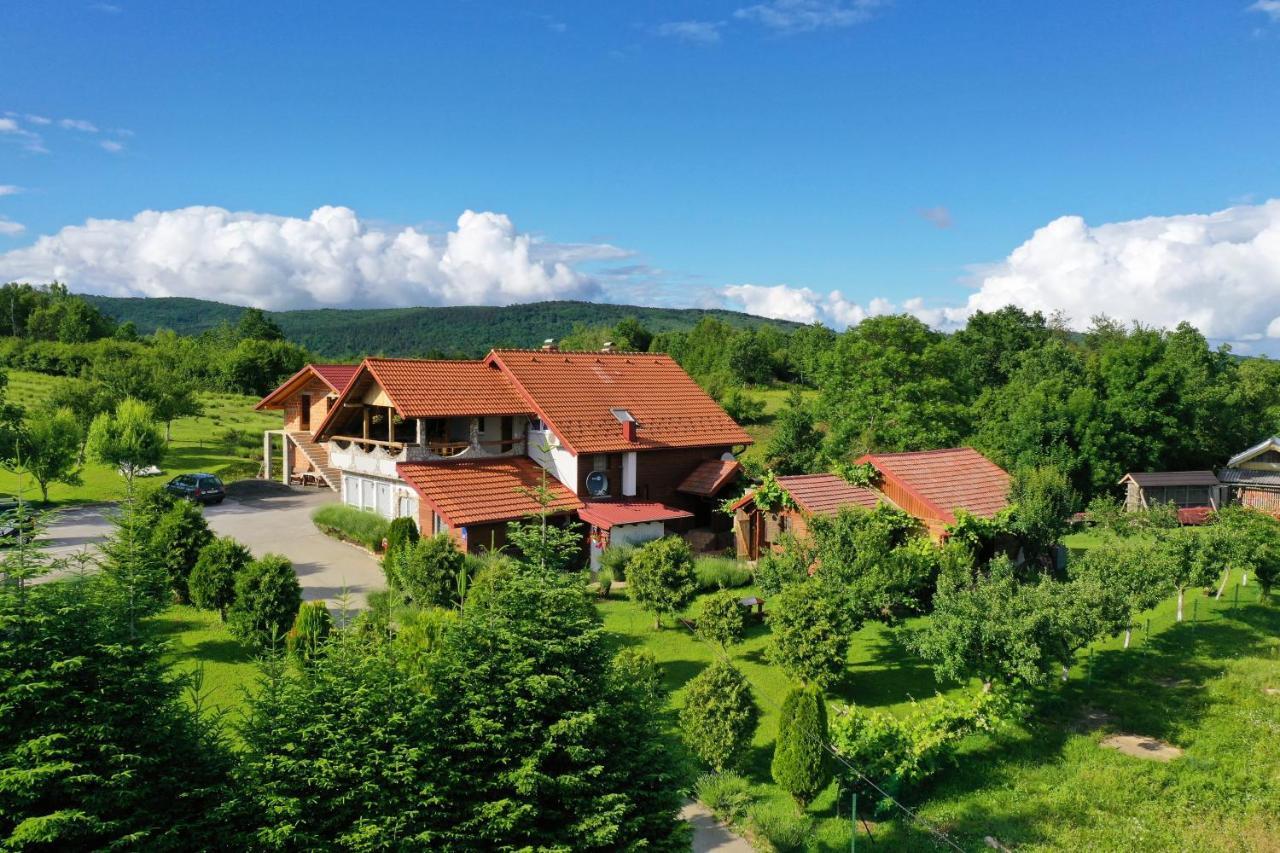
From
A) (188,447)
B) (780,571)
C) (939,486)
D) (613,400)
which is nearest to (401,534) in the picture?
(613,400)

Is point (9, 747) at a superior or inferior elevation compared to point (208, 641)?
superior

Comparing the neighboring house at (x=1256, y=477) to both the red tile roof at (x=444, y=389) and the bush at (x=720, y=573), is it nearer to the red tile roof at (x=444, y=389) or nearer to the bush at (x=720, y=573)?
the bush at (x=720, y=573)

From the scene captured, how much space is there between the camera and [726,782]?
1277 cm

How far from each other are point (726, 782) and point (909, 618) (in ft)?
34.6

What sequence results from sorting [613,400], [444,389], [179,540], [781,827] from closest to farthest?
[781,827] < [179,540] < [444,389] < [613,400]

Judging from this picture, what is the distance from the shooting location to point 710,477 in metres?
29.9

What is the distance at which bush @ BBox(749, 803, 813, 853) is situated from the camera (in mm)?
11383

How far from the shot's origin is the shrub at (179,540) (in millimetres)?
19266

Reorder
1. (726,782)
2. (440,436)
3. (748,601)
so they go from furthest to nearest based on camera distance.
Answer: (440,436), (748,601), (726,782)

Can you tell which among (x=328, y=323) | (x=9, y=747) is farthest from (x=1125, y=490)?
(x=328, y=323)

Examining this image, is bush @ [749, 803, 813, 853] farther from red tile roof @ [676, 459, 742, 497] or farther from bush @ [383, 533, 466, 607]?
red tile roof @ [676, 459, 742, 497]

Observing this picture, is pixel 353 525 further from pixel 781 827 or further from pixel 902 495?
pixel 781 827

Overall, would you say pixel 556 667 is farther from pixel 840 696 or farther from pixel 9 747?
pixel 840 696

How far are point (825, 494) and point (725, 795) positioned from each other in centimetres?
1309
